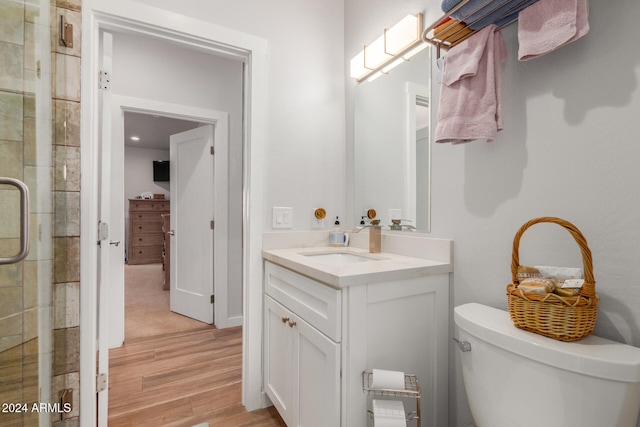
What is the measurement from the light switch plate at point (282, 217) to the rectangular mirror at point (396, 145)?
41cm

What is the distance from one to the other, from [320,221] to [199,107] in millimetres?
1752

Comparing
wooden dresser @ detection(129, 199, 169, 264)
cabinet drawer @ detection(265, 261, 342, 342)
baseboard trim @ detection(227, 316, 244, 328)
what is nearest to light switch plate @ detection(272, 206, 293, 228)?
cabinet drawer @ detection(265, 261, 342, 342)

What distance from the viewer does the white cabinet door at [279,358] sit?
1.40 metres

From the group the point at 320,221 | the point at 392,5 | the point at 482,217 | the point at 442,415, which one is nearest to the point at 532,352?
the point at 482,217

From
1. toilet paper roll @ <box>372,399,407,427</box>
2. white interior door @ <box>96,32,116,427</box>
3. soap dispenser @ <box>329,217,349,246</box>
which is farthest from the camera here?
soap dispenser @ <box>329,217,349,246</box>

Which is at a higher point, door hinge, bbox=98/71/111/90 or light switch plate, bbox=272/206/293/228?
door hinge, bbox=98/71/111/90

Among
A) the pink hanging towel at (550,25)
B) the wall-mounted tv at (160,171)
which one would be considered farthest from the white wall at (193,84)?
the wall-mounted tv at (160,171)

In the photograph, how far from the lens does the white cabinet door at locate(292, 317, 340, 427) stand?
105cm

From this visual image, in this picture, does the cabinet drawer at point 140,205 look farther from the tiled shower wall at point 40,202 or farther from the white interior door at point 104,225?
the tiled shower wall at point 40,202

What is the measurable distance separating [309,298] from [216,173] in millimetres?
2080

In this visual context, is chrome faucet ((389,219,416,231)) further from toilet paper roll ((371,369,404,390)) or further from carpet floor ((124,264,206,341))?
carpet floor ((124,264,206,341))

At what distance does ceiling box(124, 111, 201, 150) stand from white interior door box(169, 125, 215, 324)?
51.2 inches

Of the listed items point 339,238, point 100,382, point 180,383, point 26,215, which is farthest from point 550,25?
point 180,383

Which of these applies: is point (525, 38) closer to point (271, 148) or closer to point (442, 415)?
point (271, 148)
